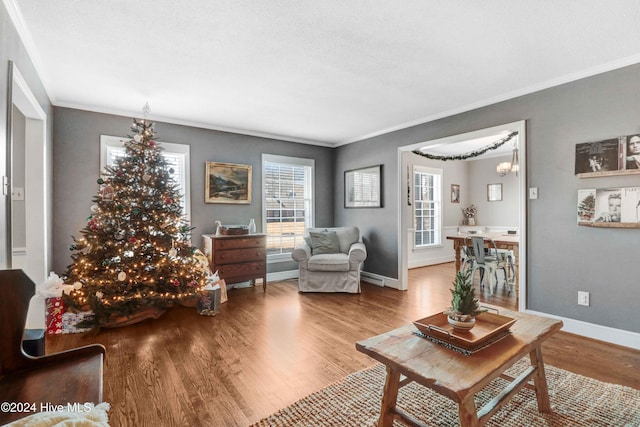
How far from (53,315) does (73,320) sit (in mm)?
168

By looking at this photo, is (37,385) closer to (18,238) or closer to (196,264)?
(196,264)

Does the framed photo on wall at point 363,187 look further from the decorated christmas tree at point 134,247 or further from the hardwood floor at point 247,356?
the decorated christmas tree at point 134,247

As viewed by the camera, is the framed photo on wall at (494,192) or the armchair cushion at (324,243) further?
the framed photo on wall at (494,192)

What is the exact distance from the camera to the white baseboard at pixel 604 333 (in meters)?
2.53

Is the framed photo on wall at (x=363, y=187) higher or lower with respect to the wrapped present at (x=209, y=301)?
higher

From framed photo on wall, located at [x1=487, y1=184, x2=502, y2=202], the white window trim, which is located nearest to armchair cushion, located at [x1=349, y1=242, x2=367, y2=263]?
the white window trim

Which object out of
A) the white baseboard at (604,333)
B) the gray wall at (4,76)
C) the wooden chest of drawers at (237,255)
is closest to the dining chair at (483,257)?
the white baseboard at (604,333)

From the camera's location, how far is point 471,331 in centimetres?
159

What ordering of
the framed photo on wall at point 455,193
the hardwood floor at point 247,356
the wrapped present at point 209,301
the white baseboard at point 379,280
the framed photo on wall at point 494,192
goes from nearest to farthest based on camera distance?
the hardwood floor at point 247,356 → the wrapped present at point 209,301 → the white baseboard at point 379,280 → the framed photo on wall at point 494,192 → the framed photo on wall at point 455,193

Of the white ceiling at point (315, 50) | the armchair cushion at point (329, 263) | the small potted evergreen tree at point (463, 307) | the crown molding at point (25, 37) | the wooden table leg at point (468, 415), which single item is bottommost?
the wooden table leg at point (468, 415)

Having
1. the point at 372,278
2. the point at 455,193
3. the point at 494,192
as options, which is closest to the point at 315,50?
the point at 372,278

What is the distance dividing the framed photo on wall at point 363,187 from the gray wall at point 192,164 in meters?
0.47

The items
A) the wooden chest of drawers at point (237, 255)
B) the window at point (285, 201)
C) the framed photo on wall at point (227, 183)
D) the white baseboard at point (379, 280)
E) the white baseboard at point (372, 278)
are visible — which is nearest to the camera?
the wooden chest of drawers at point (237, 255)

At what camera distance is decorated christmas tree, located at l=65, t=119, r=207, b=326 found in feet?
9.79
